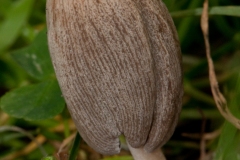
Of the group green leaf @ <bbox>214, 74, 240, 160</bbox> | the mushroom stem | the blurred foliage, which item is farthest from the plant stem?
green leaf @ <bbox>214, 74, 240, 160</bbox>

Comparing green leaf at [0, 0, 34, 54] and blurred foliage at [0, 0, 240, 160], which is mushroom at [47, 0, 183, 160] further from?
green leaf at [0, 0, 34, 54]

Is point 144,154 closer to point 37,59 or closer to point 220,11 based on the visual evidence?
point 220,11

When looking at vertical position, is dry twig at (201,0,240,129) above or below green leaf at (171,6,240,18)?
below

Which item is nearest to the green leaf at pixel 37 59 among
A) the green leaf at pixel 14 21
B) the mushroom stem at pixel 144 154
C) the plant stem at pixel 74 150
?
the green leaf at pixel 14 21

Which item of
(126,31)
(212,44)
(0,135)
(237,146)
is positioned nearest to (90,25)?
(126,31)

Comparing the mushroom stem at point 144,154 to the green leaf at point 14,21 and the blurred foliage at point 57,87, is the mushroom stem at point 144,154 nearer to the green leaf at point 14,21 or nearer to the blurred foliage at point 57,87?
the blurred foliage at point 57,87

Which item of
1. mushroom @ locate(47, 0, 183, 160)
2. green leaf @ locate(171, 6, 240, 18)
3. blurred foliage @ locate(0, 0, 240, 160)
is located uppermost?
mushroom @ locate(47, 0, 183, 160)

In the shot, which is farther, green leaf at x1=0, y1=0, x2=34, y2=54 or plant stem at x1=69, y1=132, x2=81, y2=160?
green leaf at x1=0, y1=0, x2=34, y2=54
